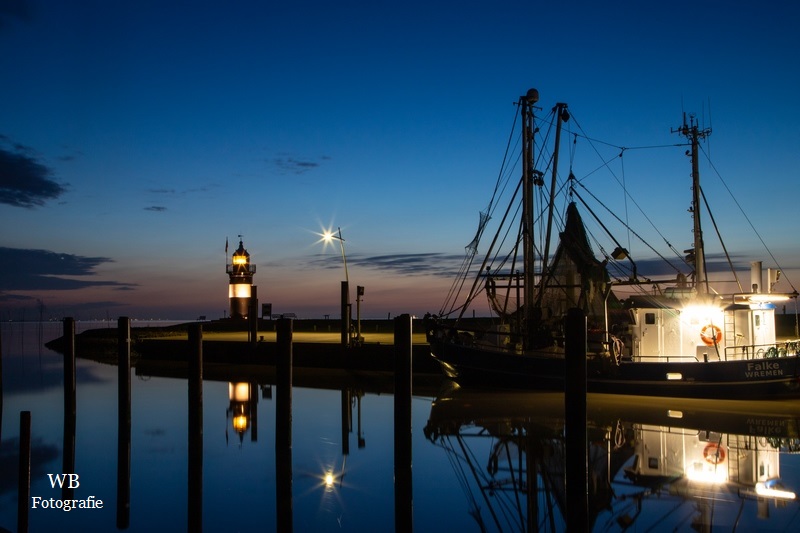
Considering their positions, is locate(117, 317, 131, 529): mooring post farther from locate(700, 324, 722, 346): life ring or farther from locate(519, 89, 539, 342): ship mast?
locate(700, 324, 722, 346): life ring

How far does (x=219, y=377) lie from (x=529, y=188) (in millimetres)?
16589

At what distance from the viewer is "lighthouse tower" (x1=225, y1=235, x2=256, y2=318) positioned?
204 feet

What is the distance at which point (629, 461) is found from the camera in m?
14.1

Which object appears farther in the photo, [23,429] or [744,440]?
[744,440]

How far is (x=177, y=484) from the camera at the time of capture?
13320mm

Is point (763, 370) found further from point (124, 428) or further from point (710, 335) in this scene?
point (124, 428)

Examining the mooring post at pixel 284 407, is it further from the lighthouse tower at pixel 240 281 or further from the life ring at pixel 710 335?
the lighthouse tower at pixel 240 281

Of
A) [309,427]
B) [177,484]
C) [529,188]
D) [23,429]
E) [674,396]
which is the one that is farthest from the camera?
[529,188]

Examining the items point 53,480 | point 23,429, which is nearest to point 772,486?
point 23,429

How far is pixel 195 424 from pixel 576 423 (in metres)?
8.46

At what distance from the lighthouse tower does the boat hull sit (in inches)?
1576

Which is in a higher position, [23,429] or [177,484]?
[23,429]

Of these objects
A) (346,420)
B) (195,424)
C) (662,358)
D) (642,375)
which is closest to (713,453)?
(642,375)

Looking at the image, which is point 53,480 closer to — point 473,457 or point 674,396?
point 473,457
